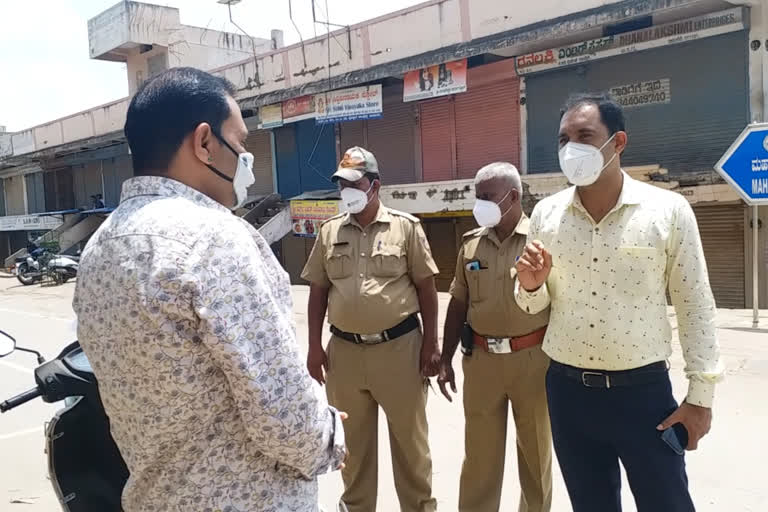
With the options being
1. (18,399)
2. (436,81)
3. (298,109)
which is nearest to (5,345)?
(18,399)

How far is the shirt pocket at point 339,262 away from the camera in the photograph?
324 cm

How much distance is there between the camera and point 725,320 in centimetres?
735

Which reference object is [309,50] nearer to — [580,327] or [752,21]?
[752,21]

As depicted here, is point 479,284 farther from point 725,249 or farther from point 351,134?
point 351,134

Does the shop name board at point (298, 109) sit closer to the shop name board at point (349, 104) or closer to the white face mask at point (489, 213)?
the shop name board at point (349, 104)

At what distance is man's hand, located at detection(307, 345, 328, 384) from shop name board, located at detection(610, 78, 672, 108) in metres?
9.45

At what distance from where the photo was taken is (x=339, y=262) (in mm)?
3268

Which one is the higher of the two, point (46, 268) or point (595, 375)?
point (595, 375)

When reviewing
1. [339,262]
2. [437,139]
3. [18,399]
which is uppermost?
[437,139]

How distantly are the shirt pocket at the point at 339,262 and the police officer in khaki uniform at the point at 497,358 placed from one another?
0.56 m

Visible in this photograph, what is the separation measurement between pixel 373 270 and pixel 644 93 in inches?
381

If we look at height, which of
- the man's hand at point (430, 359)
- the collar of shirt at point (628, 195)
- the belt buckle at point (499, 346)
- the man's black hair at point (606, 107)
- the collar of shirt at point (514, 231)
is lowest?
the man's hand at point (430, 359)

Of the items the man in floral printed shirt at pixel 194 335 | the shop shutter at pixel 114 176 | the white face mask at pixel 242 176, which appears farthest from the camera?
the shop shutter at pixel 114 176

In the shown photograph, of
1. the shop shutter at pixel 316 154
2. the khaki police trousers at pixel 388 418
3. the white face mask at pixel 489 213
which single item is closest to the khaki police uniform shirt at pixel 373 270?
the khaki police trousers at pixel 388 418
